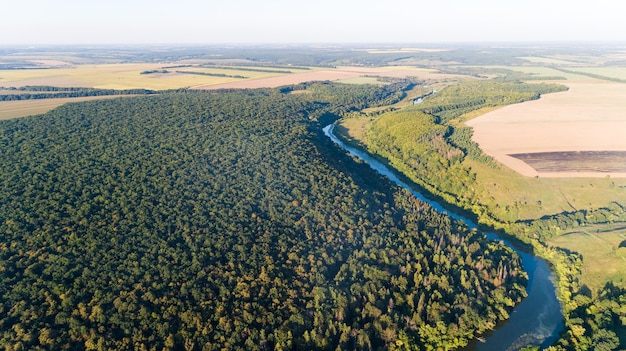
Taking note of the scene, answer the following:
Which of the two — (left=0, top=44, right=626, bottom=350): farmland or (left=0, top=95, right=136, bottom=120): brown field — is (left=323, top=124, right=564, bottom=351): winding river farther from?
(left=0, top=95, right=136, bottom=120): brown field

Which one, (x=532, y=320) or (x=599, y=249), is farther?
(x=599, y=249)

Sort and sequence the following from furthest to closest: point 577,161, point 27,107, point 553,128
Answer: point 27,107, point 553,128, point 577,161

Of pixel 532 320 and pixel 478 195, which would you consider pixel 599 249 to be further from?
pixel 478 195

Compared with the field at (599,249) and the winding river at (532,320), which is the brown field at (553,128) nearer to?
the field at (599,249)

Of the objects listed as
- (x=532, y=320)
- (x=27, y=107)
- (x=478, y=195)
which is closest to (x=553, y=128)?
(x=478, y=195)

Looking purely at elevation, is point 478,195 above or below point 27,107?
below
